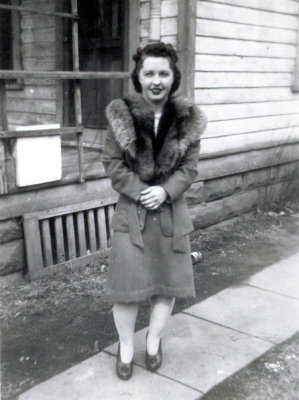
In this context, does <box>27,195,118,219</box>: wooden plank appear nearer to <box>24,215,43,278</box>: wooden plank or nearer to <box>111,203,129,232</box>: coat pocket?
<box>24,215,43,278</box>: wooden plank

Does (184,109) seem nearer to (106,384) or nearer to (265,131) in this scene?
(106,384)

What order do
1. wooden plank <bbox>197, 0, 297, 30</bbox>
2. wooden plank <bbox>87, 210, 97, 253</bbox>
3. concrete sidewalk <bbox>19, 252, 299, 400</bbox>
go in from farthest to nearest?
wooden plank <bbox>197, 0, 297, 30</bbox>, wooden plank <bbox>87, 210, 97, 253</bbox>, concrete sidewalk <bbox>19, 252, 299, 400</bbox>

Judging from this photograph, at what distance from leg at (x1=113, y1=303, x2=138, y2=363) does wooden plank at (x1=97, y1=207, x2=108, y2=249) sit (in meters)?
1.93

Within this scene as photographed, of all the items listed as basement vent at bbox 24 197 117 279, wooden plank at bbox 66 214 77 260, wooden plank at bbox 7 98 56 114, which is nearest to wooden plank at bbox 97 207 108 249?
basement vent at bbox 24 197 117 279

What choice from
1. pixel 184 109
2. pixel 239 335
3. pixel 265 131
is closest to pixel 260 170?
pixel 265 131

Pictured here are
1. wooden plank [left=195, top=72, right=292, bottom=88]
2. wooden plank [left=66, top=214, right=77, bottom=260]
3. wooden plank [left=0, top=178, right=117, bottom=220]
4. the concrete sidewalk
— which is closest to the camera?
the concrete sidewalk

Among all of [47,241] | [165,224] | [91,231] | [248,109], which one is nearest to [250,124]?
[248,109]

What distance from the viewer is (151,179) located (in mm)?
2654

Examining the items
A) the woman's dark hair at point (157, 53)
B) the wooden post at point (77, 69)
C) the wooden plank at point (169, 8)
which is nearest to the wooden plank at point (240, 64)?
the wooden plank at point (169, 8)

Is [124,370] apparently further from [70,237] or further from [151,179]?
[70,237]

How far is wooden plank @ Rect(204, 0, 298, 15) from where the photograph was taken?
5667mm

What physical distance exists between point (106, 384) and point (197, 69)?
3.38 meters

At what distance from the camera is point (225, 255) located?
511cm

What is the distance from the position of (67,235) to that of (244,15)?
321 centimetres
